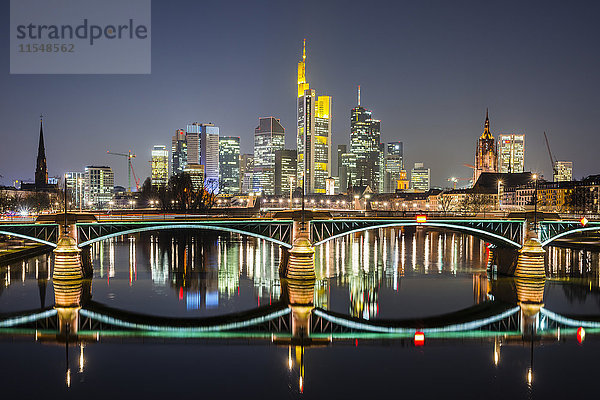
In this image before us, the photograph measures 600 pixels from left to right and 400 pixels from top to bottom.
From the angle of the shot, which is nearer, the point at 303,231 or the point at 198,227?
the point at 198,227

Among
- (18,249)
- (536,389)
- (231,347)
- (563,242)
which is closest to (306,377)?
(231,347)

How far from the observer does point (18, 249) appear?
8331 centimetres

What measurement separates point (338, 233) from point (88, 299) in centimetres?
2970

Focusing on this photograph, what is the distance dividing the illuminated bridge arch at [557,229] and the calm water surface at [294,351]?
18.0ft

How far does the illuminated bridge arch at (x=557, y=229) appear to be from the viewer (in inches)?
2783

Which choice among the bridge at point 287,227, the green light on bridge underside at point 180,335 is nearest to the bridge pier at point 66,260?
the bridge at point 287,227

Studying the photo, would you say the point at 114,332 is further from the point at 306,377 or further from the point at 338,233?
the point at 338,233

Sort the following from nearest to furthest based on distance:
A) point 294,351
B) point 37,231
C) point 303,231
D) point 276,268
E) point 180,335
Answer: point 294,351, point 180,335, point 37,231, point 303,231, point 276,268

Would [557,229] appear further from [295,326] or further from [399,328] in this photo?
[295,326]

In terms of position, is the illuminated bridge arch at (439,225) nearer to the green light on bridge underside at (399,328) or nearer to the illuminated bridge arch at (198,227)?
the illuminated bridge arch at (198,227)

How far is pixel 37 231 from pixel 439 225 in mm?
49091

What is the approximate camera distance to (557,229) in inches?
2832

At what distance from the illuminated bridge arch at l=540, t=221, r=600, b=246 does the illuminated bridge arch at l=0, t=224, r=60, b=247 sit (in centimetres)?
6149

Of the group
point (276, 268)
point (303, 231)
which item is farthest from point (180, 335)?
point (276, 268)
